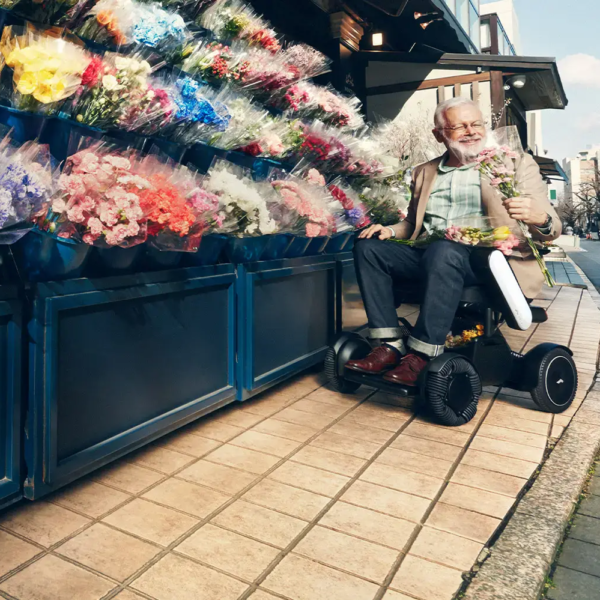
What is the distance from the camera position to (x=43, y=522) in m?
1.91

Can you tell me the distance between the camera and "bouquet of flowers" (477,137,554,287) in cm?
285

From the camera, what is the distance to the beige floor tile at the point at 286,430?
2732mm

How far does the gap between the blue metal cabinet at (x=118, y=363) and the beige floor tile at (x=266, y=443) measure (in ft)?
0.84

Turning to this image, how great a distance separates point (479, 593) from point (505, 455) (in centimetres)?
109

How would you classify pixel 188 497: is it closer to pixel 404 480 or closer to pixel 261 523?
pixel 261 523

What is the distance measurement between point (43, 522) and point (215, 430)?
1020 millimetres

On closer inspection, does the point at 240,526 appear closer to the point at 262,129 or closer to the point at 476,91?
the point at 262,129

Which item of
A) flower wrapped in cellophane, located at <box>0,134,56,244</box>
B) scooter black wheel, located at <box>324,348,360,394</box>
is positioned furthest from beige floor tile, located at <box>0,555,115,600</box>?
scooter black wheel, located at <box>324,348,360,394</box>

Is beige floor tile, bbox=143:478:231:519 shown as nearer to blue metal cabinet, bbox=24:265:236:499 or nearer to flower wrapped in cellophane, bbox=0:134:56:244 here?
blue metal cabinet, bbox=24:265:236:499

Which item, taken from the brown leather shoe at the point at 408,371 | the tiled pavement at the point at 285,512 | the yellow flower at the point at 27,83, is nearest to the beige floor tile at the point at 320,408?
the tiled pavement at the point at 285,512

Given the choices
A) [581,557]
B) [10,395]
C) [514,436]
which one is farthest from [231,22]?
[581,557]

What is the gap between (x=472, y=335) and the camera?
3.08m

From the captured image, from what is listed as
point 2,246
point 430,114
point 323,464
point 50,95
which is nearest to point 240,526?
point 323,464

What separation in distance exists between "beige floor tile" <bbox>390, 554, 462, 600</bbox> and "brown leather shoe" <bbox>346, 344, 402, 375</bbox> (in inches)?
54.7
